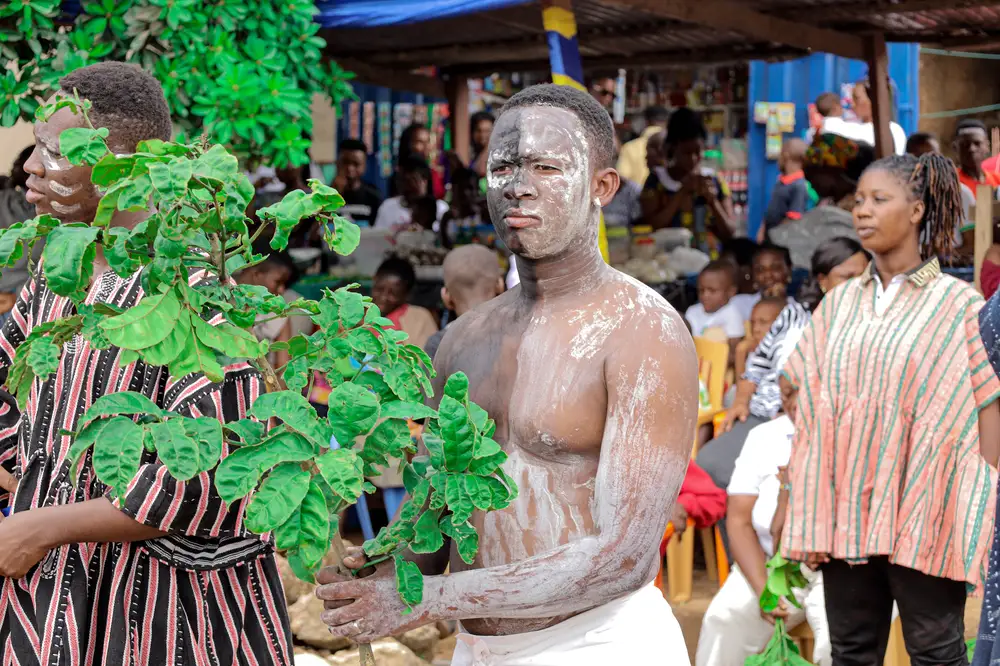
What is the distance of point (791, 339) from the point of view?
20.2 ft

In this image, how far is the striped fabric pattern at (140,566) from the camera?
2346mm

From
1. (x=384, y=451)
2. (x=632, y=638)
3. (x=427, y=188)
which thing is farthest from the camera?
(x=427, y=188)

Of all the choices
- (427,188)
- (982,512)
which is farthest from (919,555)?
(427,188)

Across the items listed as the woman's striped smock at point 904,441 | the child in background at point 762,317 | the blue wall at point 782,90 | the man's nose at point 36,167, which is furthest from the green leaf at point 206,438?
the blue wall at point 782,90

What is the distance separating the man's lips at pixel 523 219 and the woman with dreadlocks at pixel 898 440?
84.3 inches

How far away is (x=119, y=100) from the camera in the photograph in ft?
8.45

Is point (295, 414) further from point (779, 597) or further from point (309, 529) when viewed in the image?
point (779, 597)

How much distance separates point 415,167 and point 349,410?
26.6 ft

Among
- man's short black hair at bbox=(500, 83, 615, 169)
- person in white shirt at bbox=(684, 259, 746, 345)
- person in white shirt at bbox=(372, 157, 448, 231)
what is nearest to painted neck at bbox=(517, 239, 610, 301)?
man's short black hair at bbox=(500, 83, 615, 169)

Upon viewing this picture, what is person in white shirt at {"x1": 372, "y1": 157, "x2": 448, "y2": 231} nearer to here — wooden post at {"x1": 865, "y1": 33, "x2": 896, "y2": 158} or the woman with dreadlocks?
wooden post at {"x1": 865, "y1": 33, "x2": 896, "y2": 158}

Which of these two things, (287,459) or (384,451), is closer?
(287,459)

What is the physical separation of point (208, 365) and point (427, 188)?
8164 mm

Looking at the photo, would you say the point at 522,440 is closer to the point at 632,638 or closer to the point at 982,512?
the point at 632,638

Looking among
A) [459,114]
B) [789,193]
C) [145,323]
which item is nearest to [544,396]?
[145,323]
